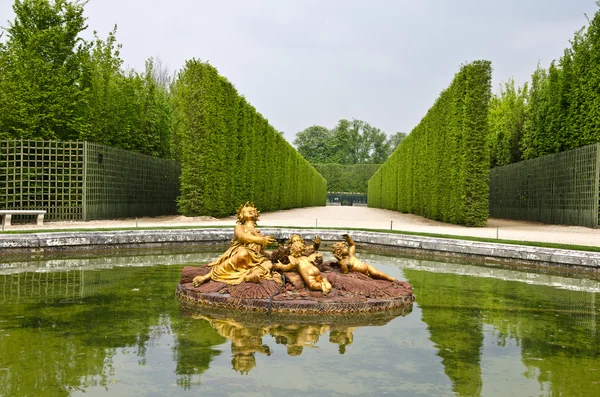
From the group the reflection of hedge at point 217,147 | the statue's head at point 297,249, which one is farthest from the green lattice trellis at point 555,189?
the statue's head at point 297,249

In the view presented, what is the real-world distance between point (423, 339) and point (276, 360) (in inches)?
67.9

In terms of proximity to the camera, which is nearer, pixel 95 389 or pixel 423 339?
pixel 95 389

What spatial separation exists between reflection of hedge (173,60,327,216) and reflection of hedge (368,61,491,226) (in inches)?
377

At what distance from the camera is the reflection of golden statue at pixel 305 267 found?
6.66 m

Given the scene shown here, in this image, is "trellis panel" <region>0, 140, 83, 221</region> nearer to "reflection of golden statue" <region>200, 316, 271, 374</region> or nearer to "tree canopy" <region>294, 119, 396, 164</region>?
"reflection of golden statue" <region>200, 316, 271, 374</region>

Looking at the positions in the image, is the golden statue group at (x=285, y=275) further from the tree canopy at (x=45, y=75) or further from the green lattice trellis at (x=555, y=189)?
the tree canopy at (x=45, y=75)

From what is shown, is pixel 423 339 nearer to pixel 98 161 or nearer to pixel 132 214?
pixel 98 161

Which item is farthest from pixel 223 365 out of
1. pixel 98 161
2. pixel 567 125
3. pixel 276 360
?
pixel 567 125

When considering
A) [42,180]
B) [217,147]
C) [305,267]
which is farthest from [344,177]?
[305,267]

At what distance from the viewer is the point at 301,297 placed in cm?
644

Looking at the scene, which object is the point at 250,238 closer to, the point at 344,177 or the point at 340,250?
the point at 340,250

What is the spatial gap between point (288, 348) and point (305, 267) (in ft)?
6.57

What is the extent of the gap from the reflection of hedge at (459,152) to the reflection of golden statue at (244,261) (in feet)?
51.3

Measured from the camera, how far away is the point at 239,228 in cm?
728
